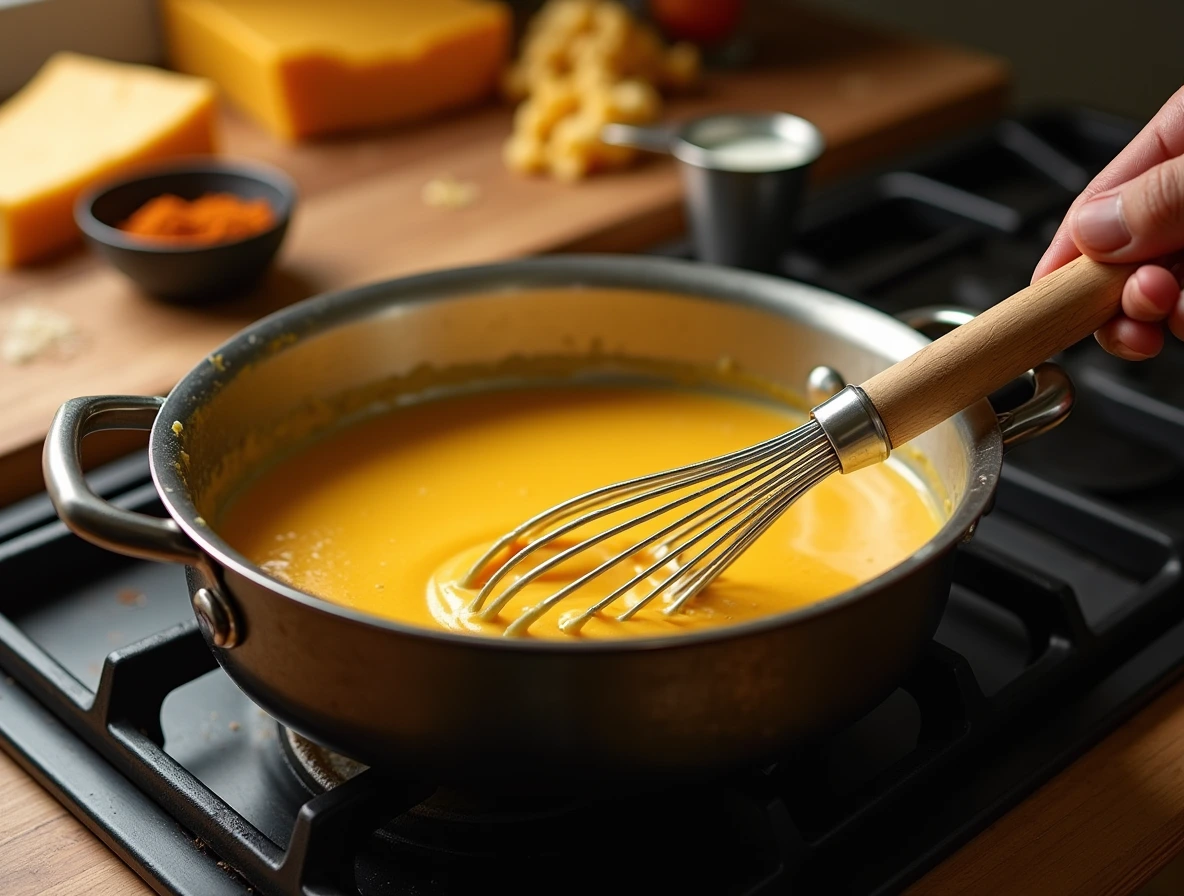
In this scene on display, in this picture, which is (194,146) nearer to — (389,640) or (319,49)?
(319,49)

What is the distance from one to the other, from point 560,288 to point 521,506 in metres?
0.16

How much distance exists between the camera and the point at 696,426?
0.95m

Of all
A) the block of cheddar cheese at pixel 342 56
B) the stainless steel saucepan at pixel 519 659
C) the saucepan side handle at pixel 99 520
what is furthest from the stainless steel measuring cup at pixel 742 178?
the saucepan side handle at pixel 99 520

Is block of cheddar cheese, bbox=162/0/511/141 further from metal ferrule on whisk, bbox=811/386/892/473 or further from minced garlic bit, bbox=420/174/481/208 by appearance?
metal ferrule on whisk, bbox=811/386/892/473

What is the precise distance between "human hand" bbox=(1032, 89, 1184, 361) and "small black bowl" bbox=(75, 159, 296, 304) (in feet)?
2.23

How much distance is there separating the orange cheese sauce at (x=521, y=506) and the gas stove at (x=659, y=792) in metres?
0.08

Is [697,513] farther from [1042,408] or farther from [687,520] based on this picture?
[1042,408]

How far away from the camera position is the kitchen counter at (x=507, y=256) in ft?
2.20

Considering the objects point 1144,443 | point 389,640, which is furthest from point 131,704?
point 1144,443

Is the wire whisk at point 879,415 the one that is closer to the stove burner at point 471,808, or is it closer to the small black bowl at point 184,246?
the stove burner at point 471,808

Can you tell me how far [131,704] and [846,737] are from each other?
15.5 inches

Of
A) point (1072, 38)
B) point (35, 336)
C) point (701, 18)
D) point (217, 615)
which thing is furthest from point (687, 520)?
point (1072, 38)

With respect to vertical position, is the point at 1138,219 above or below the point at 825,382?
above

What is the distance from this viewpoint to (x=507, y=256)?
1204 mm
